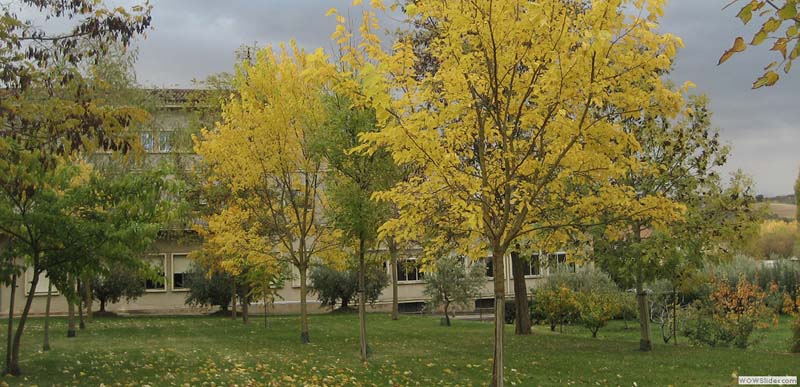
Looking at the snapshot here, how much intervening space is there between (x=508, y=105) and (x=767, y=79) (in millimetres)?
4449

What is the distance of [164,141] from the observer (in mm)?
32344

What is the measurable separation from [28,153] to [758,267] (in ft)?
124

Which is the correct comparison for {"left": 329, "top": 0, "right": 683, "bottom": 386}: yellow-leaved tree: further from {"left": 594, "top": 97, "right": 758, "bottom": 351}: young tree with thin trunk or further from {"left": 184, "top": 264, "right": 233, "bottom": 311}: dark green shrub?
{"left": 184, "top": 264, "right": 233, "bottom": 311}: dark green shrub

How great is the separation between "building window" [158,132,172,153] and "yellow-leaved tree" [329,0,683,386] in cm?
2519

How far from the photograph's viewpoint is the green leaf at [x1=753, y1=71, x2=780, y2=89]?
3.26 metres

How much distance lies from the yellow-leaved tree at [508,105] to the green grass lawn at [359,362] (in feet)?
9.88

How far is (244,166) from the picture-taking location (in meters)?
17.0

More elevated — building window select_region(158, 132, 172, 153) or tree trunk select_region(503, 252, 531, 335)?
building window select_region(158, 132, 172, 153)

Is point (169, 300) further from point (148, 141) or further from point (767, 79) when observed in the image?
point (767, 79)

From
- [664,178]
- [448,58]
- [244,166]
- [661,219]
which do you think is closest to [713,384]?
[661,219]

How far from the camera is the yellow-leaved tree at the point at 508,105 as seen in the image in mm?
7234

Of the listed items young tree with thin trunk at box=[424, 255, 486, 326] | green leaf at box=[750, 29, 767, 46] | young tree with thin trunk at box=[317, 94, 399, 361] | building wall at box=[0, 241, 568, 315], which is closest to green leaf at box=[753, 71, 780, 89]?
green leaf at box=[750, 29, 767, 46]

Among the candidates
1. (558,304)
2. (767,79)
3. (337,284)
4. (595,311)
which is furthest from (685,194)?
(337,284)

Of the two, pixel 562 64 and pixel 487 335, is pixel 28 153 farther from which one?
pixel 487 335
